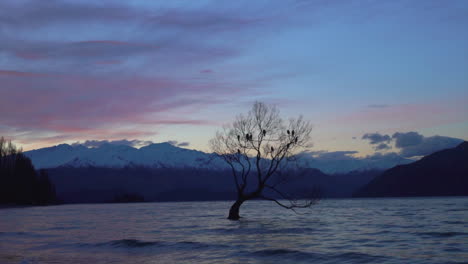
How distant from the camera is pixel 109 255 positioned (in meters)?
27.3

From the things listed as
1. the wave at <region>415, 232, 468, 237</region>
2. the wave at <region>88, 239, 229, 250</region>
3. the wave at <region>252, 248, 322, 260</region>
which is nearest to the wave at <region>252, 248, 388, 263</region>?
the wave at <region>252, 248, 322, 260</region>

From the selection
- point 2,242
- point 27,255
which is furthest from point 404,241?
point 2,242

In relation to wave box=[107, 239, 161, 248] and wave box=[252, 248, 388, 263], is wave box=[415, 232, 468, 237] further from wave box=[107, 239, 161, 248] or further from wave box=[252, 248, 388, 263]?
wave box=[107, 239, 161, 248]

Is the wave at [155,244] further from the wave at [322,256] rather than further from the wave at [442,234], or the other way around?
the wave at [442,234]

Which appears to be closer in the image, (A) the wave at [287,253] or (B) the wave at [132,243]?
(A) the wave at [287,253]

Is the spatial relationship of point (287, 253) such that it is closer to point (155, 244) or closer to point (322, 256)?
point (322, 256)

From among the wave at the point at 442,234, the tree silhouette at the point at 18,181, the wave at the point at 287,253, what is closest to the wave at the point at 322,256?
the wave at the point at 287,253

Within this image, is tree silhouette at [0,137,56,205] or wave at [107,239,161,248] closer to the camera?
wave at [107,239,161,248]

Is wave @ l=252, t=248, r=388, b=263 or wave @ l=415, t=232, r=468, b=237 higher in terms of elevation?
wave @ l=252, t=248, r=388, b=263

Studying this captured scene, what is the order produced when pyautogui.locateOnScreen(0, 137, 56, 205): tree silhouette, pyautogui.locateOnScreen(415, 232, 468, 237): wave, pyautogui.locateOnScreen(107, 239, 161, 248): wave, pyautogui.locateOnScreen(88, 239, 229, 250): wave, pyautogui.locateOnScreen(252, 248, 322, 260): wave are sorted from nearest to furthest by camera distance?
1. pyautogui.locateOnScreen(252, 248, 322, 260): wave
2. pyautogui.locateOnScreen(88, 239, 229, 250): wave
3. pyautogui.locateOnScreen(107, 239, 161, 248): wave
4. pyautogui.locateOnScreen(415, 232, 468, 237): wave
5. pyautogui.locateOnScreen(0, 137, 56, 205): tree silhouette

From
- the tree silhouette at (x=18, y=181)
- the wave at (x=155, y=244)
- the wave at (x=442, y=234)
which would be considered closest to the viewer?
the wave at (x=155, y=244)

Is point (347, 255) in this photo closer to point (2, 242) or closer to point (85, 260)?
Answer: point (85, 260)

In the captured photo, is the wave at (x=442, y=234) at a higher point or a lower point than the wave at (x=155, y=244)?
lower

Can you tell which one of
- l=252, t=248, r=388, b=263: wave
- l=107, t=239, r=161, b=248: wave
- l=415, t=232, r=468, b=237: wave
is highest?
l=107, t=239, r=161, b=248: wave
